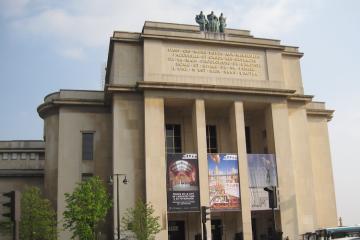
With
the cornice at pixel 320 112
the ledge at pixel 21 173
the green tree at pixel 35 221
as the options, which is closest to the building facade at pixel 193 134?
the green tree at pixel 35 221

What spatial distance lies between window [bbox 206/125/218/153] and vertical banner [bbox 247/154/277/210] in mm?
4154

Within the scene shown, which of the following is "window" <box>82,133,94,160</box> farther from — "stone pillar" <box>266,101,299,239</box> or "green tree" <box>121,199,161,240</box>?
"stone pillar" <box>266,101,299,239</box>

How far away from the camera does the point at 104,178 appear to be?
3769cm

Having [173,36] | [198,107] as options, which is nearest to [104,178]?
[198,107]

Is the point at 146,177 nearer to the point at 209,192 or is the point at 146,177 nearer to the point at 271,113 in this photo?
the point at 209,192

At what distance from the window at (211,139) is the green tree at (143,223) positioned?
A: 948 cm

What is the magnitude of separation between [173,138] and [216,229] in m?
8.22

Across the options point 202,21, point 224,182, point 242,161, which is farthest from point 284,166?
point 202,21

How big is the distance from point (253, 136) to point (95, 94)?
1414cm

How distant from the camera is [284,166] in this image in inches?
1469

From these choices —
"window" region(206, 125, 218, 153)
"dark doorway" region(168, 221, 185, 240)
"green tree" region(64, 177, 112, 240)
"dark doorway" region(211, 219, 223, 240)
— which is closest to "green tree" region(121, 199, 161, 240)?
"green tree" region(64, 177, 112, 240)

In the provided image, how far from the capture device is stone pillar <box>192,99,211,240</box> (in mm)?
34656

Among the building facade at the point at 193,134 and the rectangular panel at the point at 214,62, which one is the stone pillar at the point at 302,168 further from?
the rectangular panel at the point at 214,62

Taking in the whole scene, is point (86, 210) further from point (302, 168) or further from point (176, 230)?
point (302, 168)
